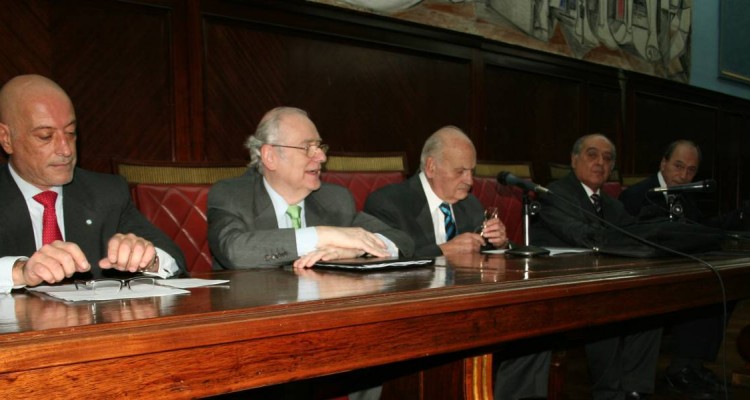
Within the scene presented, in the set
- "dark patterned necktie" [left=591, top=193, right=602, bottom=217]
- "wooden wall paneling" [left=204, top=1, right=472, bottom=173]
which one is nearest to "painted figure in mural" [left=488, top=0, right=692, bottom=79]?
"wooden wall paneling" [left=204, top=1, right=472, bottom=173]

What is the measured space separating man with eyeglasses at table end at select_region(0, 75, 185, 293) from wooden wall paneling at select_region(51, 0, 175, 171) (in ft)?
3.24

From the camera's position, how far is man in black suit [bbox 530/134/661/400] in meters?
2.97

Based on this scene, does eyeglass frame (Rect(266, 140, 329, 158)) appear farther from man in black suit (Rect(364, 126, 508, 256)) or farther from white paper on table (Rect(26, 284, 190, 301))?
white paper on table (Rect(26, 284, 190, 301))

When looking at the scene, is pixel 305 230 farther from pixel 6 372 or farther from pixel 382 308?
pixel 6 372

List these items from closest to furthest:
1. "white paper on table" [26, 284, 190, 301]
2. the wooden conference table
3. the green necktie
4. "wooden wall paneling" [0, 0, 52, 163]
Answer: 1. the wooden conference table
2. "white paper on table" [26, 284, 190, 301]
3. the green necktie
4. "wooden wall paneling" [0, 0, 52, 163]

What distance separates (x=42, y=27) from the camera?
3033 mm

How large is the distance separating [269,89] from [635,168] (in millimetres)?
4247

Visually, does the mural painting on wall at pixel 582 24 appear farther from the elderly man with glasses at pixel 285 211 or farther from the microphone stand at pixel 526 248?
the microphone stand at pixel 526 248

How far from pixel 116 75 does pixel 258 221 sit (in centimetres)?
130

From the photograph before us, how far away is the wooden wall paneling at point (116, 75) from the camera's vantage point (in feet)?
10.3

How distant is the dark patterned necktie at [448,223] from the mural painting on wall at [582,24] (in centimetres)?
140

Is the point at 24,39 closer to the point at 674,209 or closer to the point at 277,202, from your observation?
the point at 277,202

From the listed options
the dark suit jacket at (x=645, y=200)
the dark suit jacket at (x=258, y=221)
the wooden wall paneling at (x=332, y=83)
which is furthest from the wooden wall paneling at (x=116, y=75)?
the dark suit jacket at (x=645, y=200)

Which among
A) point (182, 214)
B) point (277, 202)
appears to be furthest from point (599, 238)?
point (182, 214)
